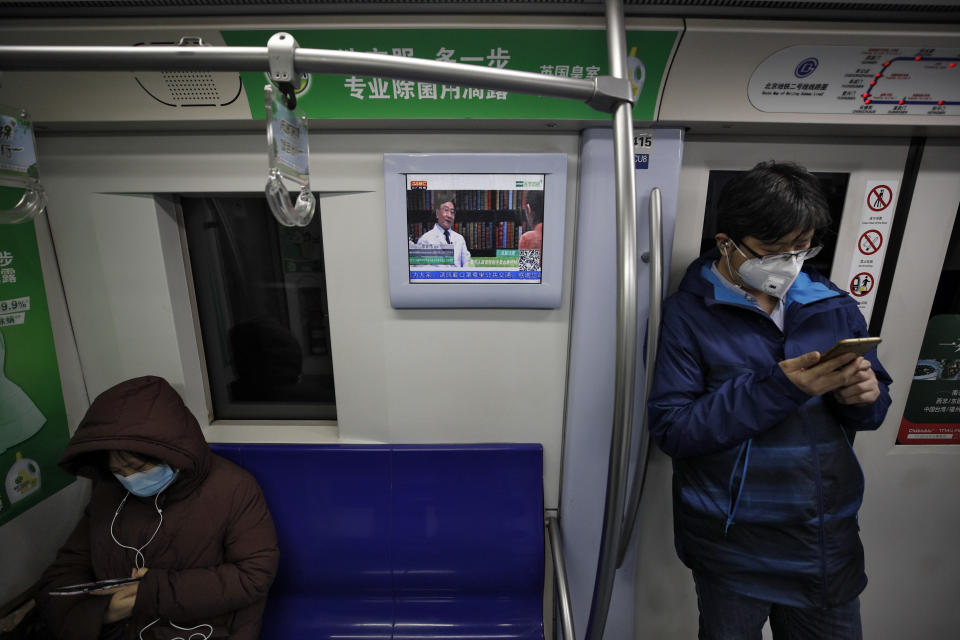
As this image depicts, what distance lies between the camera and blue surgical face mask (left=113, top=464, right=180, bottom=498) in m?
1.32

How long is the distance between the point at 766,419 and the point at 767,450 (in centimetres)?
17

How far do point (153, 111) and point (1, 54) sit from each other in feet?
2.13

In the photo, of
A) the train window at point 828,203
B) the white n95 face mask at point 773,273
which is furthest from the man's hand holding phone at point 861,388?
the train window at point 828,203

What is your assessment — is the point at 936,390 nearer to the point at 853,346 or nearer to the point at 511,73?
the point at 853,346

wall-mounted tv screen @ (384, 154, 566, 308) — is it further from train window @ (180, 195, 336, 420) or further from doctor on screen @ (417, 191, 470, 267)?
train window @ (180, 195, 336, 420)

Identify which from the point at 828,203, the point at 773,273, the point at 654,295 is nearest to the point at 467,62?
the point at 654,295

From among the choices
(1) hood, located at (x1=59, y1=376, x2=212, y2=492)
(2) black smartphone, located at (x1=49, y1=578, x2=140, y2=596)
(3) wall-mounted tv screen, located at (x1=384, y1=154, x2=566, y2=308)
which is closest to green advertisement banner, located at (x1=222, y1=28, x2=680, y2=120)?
(3) wall-mounted tv screen, located at (x1=384, y1=154, x2=566, y2=308)

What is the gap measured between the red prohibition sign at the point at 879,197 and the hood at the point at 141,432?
2606 millimetres

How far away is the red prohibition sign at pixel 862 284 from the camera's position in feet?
5.45

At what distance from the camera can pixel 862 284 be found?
1.67 metres

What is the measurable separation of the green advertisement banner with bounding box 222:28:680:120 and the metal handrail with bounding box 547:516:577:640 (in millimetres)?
1573

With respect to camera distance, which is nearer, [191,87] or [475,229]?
[191,87]

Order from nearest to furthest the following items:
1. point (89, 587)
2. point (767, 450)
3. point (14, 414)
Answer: point (767, 450)
point (89, 587)
point (14, 414)

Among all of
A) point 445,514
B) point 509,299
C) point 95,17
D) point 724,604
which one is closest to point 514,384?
point 509,299
